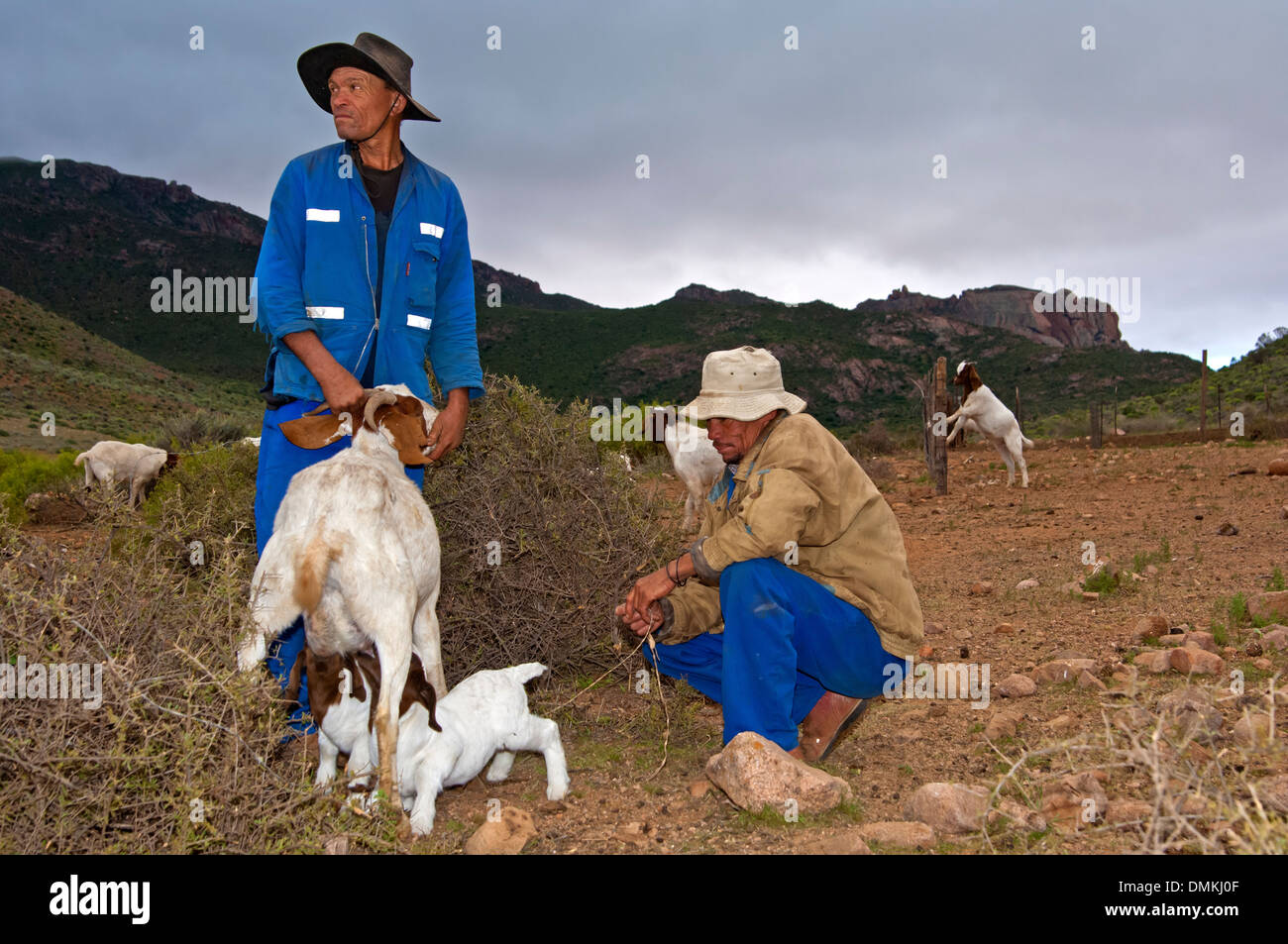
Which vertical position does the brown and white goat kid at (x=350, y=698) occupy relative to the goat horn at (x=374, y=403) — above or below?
below

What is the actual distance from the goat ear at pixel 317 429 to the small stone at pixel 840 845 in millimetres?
2130

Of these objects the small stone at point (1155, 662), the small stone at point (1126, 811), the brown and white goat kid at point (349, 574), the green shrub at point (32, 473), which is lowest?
the small stone at point (1126, 811)

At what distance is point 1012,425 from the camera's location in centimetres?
1319

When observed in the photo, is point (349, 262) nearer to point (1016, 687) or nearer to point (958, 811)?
point (958, 811)

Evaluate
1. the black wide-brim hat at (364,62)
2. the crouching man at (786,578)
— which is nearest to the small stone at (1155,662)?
the crouching man at (786,578)

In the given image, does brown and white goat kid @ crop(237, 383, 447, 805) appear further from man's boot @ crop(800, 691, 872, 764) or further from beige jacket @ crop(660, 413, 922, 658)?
man's boot @ crop(800, 691, 872, 764)

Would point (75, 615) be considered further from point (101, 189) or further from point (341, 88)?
point (101, 189)

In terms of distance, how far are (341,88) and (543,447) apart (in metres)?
1.90

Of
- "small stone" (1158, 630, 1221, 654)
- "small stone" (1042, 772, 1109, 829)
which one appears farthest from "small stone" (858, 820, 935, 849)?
"small stone" (1158, 630, 1221, 654)

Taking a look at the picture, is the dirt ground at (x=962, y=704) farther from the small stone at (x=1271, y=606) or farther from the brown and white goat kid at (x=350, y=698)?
the brown and white goat kid at (x=350, y=698)

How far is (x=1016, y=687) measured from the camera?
13.9 feet

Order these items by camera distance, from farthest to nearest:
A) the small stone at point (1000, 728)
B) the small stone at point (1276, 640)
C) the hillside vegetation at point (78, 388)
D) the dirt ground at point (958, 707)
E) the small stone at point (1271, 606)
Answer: the hillside vegetation at point (78, 388)
the small stone at point (1271, 606)
the small stone at point (1276, 640)
the small stone at point (1000, 728)
the dirt ground at point (958, 707)

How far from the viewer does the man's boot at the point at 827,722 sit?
3.64 meters
